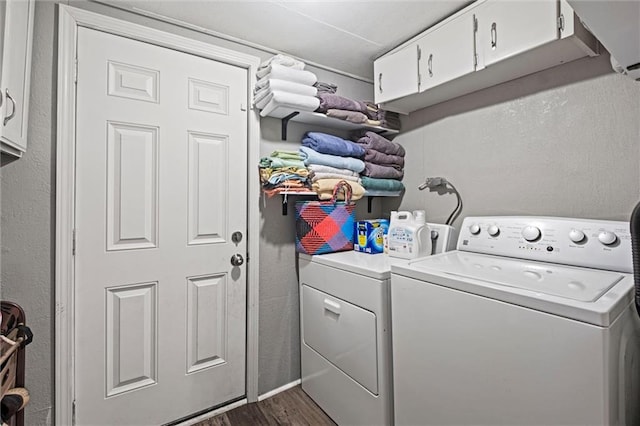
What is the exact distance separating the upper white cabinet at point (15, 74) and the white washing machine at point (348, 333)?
1.45 metres

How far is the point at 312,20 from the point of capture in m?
1.64

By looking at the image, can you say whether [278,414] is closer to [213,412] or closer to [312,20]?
[213,412]

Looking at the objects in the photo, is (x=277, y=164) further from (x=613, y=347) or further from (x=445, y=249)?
(x=613, y=347)

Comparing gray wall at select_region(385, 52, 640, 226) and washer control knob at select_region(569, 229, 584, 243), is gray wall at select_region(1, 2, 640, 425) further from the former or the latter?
washer control knob at select_region(569, 229, 584, 243)

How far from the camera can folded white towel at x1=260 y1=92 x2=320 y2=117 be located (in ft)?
5.50

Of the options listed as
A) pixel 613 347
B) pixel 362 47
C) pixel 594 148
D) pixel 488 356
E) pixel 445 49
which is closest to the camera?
pixel 613 347

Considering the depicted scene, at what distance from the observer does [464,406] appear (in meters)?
1.08

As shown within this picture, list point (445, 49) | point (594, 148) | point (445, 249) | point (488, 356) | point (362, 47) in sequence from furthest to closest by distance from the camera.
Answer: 1. point (362, 47)
2. point (445, 249)
3. point (445, 49)
4. point (594, 148)
5. point (488, 356)

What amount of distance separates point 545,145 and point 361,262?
3.62ft

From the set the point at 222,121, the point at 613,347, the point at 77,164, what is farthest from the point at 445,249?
the point at 77,164

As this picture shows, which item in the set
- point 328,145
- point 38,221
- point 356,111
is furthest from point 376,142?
point 38,221

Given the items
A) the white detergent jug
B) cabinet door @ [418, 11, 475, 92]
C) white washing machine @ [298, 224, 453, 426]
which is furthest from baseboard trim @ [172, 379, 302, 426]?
cabinet door @ [418, 11, 475, 92]

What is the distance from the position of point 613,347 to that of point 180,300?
1798 mm

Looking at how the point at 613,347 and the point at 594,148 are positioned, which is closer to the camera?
the point at 613,347
